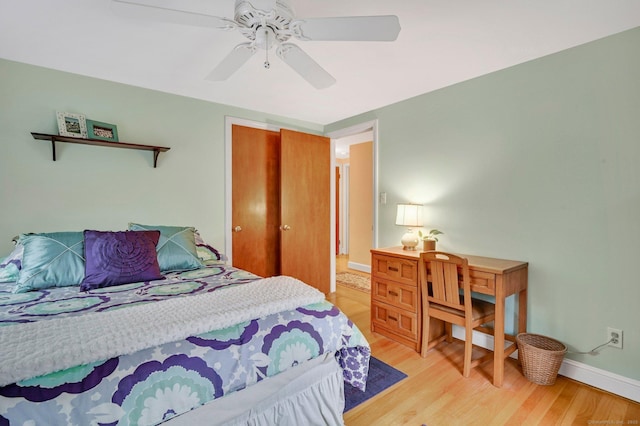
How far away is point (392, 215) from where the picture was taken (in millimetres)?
3326

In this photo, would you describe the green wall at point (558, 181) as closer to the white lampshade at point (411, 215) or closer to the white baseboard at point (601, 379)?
the white baseboard at point (601, 379)

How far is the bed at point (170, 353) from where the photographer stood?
2.93ft

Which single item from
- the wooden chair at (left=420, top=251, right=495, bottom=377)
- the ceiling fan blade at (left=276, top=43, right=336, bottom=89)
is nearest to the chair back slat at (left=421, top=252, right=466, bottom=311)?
the wooden chair at (left=420, top=251, right=495, bottom=377)

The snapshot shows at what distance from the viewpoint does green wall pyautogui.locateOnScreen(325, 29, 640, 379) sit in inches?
75.5

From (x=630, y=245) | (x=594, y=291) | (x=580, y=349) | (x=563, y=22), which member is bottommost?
(x=580, y=349)

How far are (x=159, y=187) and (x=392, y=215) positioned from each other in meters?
2.40

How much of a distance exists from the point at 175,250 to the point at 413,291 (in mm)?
1902

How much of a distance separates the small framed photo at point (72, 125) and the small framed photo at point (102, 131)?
0.04 metres

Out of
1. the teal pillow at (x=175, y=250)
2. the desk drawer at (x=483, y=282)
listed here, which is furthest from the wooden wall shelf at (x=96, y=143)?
the desk drawer at (x=483, y=282)

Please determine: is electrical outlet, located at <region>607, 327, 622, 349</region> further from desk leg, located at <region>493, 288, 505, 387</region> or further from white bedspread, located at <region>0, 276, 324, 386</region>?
white bedspread, located at <region>0, 276, 324, 386</region>

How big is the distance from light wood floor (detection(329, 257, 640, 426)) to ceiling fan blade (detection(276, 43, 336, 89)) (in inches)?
79.8

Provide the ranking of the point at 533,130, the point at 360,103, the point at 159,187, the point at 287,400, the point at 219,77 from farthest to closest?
the point at 360,103 < the point at 159,187 < the point at 533,130 < the point at 219,77 < the point at 287,400

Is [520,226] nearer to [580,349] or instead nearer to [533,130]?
[533,130]

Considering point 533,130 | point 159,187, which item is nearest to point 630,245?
A: point 533,130
